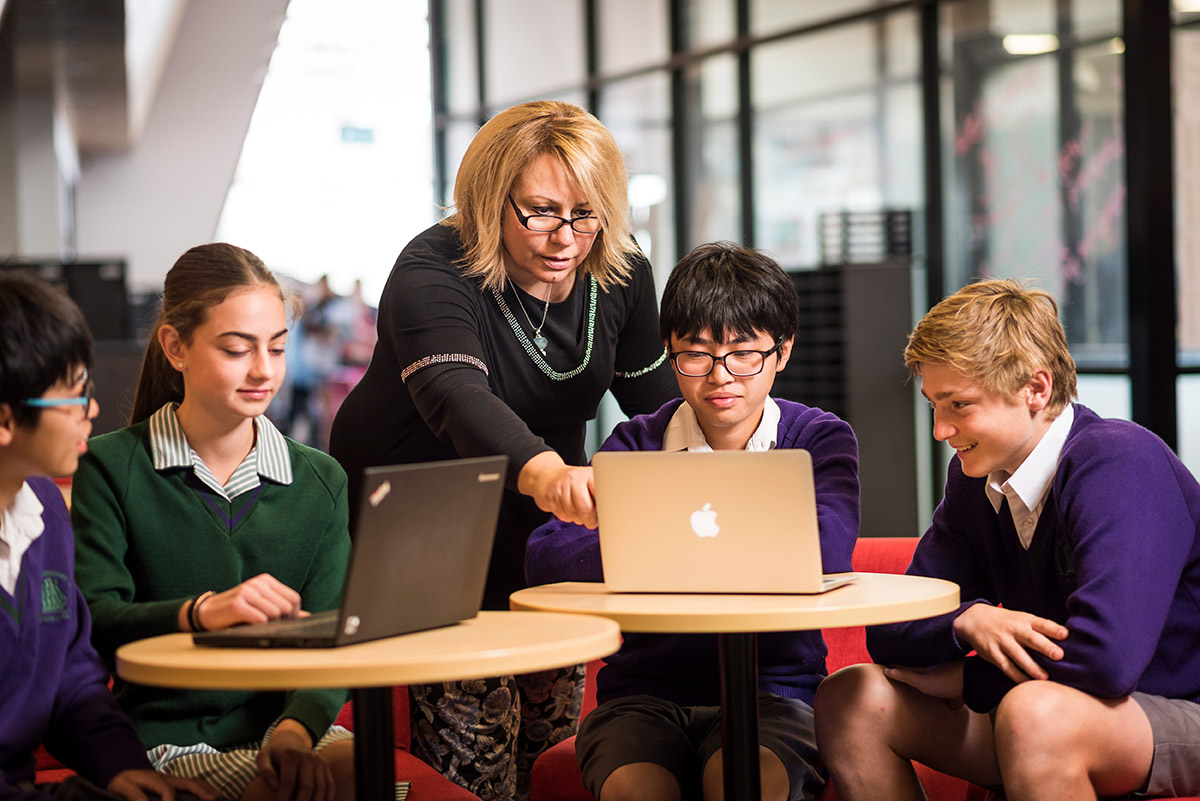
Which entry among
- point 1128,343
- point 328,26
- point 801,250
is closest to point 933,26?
point 801,250

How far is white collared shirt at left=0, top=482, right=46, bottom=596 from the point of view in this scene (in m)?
1.60

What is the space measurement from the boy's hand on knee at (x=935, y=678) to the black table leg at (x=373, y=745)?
2.64 ft

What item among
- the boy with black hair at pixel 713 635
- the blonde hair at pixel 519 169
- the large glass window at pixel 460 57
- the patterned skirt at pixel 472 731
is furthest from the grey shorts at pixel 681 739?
the large glass window at pixel 460 57

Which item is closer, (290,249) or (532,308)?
(532,308)

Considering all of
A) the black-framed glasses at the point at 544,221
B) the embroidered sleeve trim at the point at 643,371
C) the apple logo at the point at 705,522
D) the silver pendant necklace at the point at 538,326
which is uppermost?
the black-framed glasses at the point at 544,221

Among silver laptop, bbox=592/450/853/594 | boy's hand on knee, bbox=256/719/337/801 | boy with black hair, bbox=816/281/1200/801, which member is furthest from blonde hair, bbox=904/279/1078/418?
boy's hand on knee, bbox=256/719/337/801

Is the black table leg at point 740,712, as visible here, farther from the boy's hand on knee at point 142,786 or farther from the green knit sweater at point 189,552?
the boy's hand on knee at point 142,786

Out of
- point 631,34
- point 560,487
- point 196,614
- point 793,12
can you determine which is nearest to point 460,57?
point 631,34

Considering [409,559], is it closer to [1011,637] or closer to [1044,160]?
[1011,637]

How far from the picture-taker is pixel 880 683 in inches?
75.5

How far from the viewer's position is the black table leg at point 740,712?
1.71 m

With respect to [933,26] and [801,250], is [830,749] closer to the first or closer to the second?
[933,26]

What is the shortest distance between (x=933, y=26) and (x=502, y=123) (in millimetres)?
4071

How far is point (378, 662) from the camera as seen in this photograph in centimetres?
128
